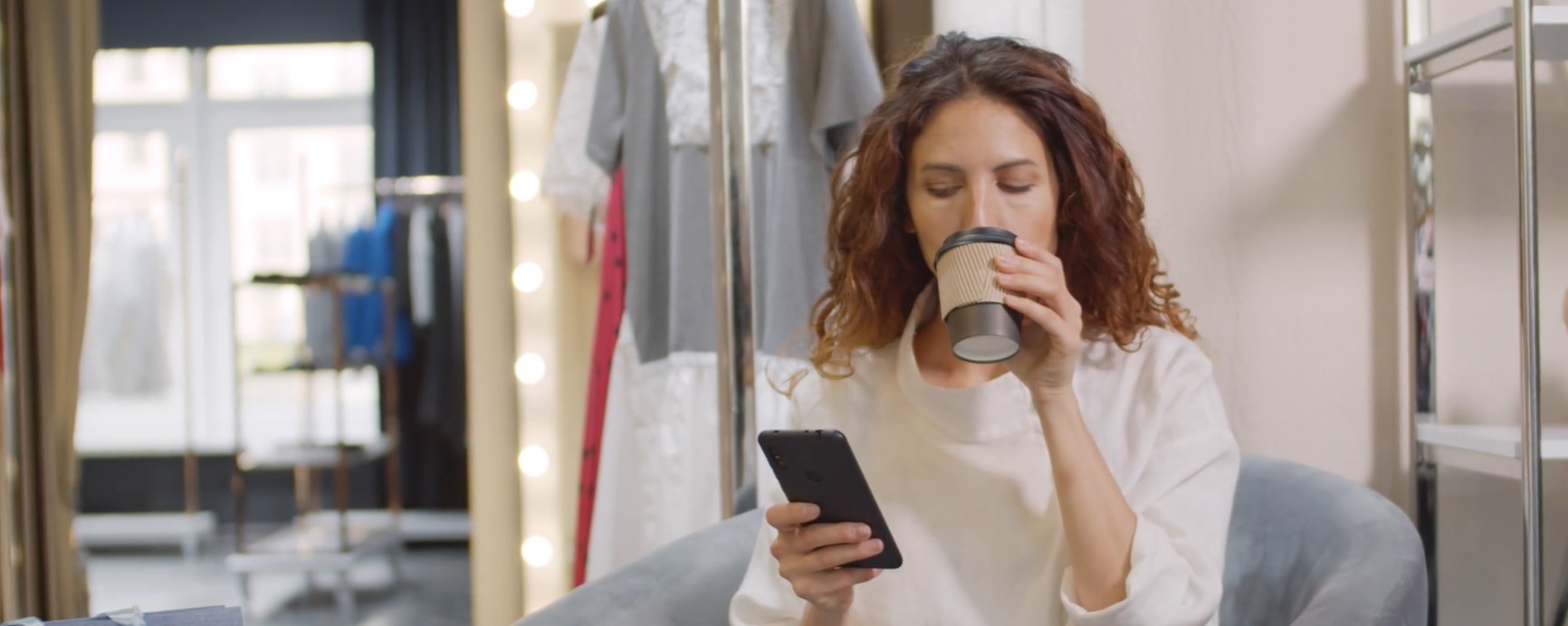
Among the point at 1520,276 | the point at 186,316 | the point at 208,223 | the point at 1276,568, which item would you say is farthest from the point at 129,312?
the point at 1520,276

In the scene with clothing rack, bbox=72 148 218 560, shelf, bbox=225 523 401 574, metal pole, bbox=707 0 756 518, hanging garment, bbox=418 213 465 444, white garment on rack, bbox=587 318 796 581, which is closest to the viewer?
metal pole, bbox=707 0 756 518

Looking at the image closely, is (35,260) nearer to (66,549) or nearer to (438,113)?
(66,549)

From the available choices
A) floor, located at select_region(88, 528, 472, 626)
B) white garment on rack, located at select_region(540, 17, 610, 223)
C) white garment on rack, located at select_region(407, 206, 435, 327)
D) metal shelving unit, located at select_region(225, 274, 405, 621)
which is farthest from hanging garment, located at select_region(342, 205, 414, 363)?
white garment on rack, located at select_region(540, 17, 610, 223)

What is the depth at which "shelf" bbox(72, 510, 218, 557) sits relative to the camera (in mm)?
4621

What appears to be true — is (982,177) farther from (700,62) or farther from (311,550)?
(311,550)

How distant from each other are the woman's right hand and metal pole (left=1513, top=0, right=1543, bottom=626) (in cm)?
79

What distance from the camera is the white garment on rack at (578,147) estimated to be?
2.08m

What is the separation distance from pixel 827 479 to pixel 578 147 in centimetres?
144

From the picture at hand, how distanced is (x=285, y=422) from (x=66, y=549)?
2082mm

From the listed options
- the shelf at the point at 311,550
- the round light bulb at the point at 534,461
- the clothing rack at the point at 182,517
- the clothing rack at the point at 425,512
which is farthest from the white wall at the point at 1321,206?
the clothing rack at the point at 182,517

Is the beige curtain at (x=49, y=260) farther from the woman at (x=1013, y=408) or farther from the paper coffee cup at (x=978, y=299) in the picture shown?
the paper coffee cup at (x=978, y=299)

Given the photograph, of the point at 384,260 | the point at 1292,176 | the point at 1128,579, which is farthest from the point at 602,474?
the point at 384,260

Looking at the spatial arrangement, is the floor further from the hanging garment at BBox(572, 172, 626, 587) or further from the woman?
the woman

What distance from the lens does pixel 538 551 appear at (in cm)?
224
